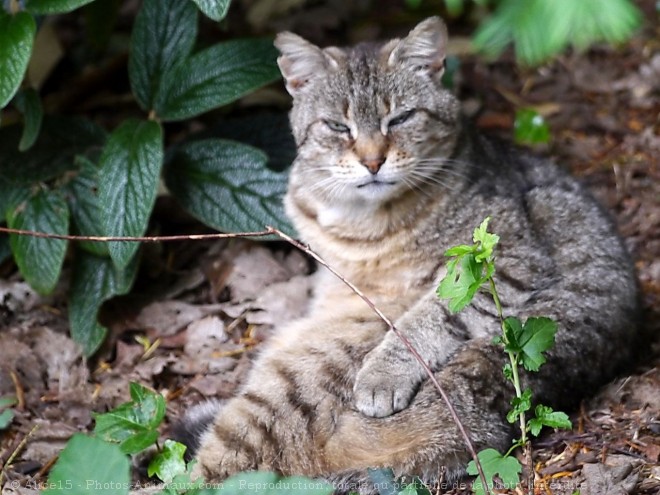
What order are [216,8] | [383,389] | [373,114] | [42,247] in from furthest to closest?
[42,247]
[373,114]
[216,8]
[383,389]

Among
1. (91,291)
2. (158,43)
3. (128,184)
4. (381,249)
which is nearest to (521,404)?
(381,249)

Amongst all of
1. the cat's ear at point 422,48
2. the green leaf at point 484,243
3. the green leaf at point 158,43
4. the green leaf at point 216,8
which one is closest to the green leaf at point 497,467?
the green leaf at point 484,243

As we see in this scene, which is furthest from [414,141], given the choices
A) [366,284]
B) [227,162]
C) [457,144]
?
[227,162]

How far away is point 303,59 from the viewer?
3723 millimetres

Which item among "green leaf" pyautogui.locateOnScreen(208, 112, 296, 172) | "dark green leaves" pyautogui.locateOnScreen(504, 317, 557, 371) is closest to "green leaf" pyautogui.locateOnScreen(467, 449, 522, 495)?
"dark green leaves" pyautogui.locateOnScreen(504, 317, 557, 371)

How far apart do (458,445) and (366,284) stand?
96 cm

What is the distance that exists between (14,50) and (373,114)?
1.55 m

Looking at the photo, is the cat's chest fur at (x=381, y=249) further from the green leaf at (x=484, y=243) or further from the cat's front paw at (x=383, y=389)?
the green leaf at (x=484, y=243)

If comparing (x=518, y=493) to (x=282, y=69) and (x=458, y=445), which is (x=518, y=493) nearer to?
(x=458, y=445)

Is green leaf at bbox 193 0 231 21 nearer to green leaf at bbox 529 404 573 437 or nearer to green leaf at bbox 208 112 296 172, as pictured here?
green leaf at bbox 208 112 296 172

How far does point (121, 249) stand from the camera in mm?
3803

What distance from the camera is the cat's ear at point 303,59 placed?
3662 millimetres

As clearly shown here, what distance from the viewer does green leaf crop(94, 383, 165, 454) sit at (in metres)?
3.23

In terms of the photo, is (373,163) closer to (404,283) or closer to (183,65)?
(404,283)
